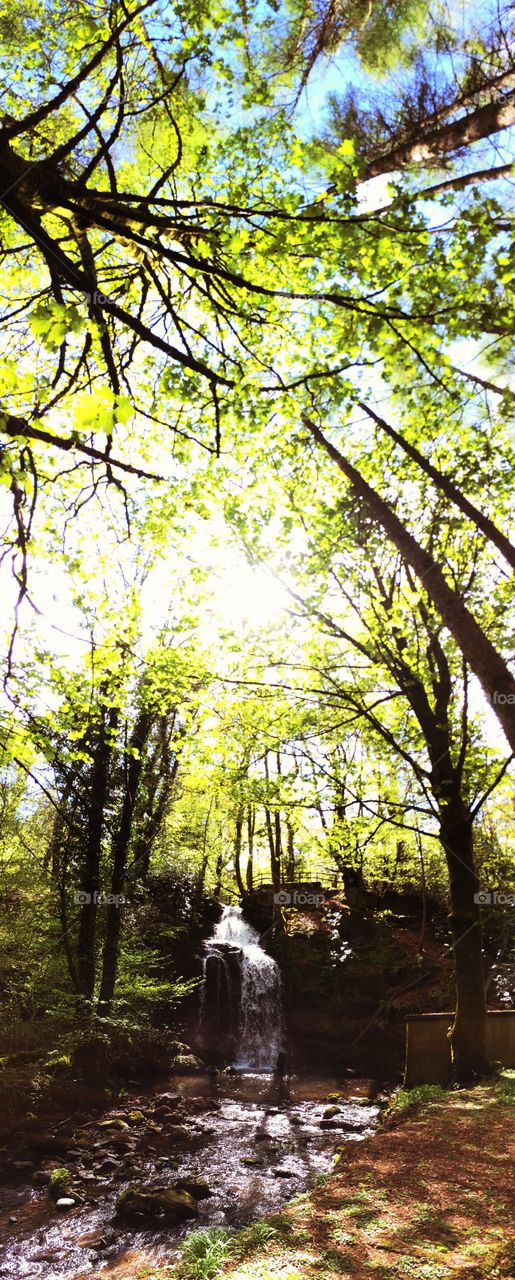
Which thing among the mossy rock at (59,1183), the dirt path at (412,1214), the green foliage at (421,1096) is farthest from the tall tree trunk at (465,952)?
the mossy rock at (59,1183)

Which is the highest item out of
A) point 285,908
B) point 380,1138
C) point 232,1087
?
point 285,908

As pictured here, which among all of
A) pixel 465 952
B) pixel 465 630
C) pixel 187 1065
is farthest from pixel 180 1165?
pixel 465 630

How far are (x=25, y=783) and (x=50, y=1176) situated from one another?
738 centimetres

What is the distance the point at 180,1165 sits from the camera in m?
8.53

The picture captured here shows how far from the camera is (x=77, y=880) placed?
40.9 feet

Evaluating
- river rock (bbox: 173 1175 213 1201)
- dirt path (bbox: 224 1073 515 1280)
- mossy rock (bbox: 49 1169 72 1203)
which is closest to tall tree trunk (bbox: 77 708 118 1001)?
mossy rock (bbox: 49 1169 72 1203)

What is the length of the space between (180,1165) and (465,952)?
15.9 feet

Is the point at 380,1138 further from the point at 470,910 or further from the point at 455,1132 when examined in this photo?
the point at 470,910

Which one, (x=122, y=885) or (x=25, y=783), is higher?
(x=25, y=783)

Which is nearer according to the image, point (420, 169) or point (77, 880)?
point (420, 169)

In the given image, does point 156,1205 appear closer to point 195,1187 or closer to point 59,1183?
point 195,1187

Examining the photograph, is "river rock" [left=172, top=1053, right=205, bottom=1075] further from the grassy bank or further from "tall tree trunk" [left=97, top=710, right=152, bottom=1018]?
the grassy bank

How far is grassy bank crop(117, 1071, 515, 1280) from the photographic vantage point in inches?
151

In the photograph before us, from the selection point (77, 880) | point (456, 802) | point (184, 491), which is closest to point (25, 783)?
point (77, 880)
